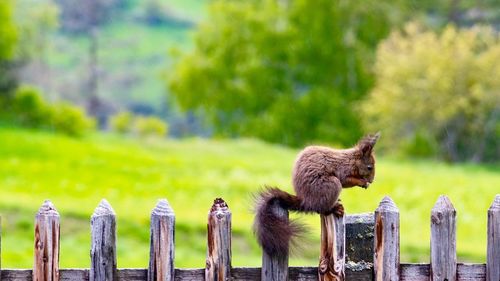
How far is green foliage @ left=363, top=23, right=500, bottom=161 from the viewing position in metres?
40.6

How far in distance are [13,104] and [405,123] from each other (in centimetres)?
1860

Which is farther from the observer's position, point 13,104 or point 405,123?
point 405,123

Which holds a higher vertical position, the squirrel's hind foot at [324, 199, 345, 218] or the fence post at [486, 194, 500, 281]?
the squirrel's hind foot at [324, 199, 345, 218]

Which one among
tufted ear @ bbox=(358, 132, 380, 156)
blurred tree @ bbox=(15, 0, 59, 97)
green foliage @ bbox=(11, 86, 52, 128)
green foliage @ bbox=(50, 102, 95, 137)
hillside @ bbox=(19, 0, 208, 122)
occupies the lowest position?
tufted ear @ bbox=(358, 132, 380, 156)

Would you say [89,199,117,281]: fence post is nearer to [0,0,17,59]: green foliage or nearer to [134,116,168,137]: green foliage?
[134,116,168,137]: green foliage

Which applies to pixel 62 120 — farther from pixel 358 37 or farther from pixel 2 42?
pixel 358 37

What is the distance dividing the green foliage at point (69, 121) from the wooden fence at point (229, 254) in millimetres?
25771

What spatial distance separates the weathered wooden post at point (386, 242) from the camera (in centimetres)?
462

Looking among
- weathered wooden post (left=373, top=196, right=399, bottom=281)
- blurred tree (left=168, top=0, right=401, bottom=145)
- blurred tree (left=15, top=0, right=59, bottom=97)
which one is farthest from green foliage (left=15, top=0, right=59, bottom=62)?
weathered wooden post (left=373, top=196, right=399, bottom=281)

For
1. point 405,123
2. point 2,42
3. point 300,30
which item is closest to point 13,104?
point 2,42

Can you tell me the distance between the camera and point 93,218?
4578 mm

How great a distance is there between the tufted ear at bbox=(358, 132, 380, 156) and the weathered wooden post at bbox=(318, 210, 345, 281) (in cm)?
81

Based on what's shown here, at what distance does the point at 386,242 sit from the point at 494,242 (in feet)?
1.74

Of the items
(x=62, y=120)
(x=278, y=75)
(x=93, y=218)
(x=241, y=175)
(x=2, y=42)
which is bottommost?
(x=93, y=218)
